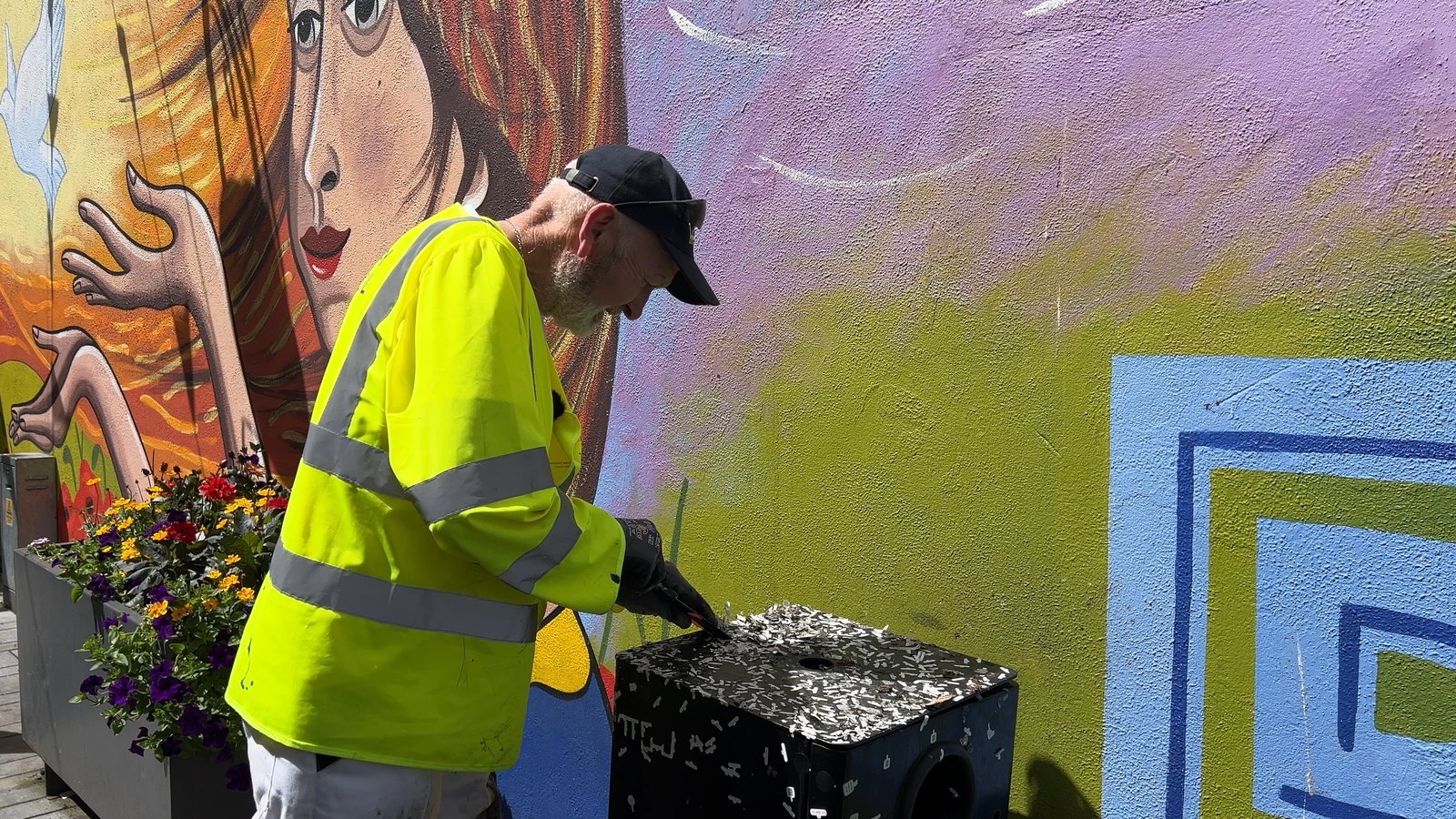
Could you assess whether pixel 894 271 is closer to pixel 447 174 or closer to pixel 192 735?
pixel 447 174

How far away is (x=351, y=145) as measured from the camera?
410 cm

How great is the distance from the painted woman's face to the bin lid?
2.26m

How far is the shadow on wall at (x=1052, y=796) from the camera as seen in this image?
2.08 meters

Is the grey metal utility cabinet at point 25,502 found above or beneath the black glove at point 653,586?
beneath

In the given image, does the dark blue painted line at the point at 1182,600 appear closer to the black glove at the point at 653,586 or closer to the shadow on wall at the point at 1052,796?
the shadow on wall at the point at 1052,796

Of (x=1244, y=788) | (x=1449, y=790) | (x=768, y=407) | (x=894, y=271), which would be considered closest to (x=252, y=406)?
(x=768, y=407)

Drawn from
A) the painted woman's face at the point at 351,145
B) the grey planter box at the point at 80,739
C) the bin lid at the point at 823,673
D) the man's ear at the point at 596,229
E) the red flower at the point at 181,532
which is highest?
the painted woman's face at the point at 351,145

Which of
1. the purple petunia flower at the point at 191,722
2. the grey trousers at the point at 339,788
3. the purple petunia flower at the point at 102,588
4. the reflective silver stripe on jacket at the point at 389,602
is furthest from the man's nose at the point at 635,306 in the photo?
the purple petunia flower at the point at 102,588

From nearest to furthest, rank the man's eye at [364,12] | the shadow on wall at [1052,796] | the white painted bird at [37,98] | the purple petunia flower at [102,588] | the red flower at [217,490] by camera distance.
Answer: the shadow on wall at [1052,796], the purple petunia flower at [102,588], the red flower at [217,490], the man's eye at [364,12], the white painted bird at [37,98]

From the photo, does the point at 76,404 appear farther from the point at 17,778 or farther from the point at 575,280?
the point at 575,280

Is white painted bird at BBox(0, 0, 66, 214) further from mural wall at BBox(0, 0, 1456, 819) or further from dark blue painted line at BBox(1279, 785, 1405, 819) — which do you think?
dark blue painted line at BBox(1279, 785, 1405, 819)

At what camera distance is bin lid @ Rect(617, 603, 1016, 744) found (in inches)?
64.4

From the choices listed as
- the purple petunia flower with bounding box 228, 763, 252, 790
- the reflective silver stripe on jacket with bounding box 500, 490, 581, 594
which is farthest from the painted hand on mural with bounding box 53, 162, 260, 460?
the reflective silver stripe on jacket with bounding box 500, 490, 581, 594

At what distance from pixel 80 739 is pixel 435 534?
2.99 m
